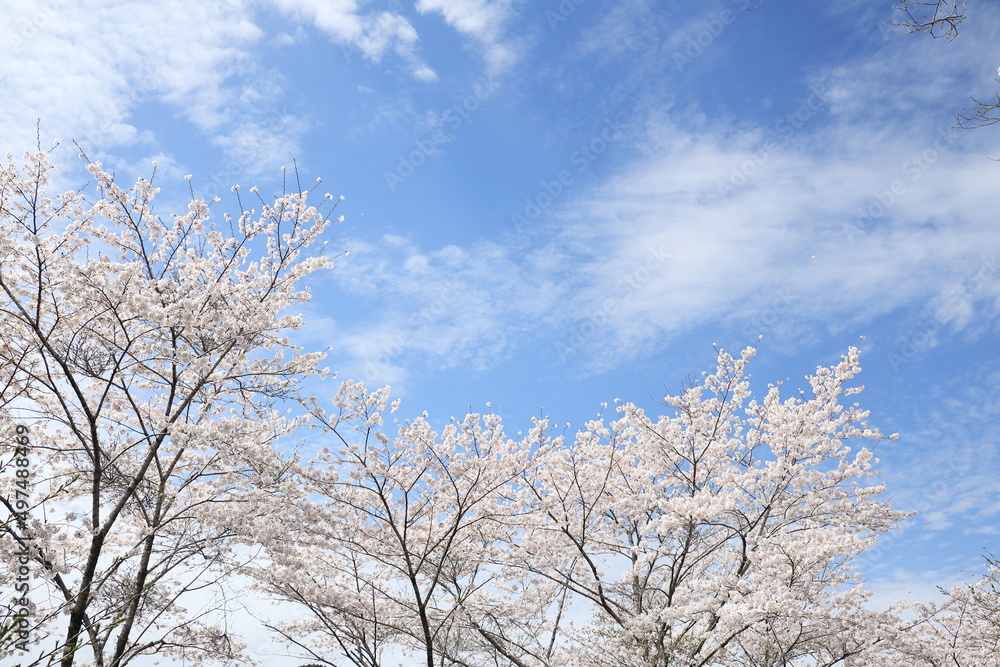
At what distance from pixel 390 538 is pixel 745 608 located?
607cm

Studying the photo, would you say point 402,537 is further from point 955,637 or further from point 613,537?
point 955,637

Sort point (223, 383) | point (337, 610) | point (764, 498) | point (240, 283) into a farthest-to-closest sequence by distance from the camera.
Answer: point (337, 610), point (764, 498), point (240, 283), point (223, 383)

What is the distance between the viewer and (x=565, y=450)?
41.3 feet

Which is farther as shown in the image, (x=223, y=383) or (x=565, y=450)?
(x=565, y=450)

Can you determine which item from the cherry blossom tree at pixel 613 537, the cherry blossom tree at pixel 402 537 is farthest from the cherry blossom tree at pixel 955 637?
the cherry blossom tree at pixel 402 537

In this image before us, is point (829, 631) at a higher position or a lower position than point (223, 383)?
lower

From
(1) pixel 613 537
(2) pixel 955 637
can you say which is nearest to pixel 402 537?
(1) pixel 613 537

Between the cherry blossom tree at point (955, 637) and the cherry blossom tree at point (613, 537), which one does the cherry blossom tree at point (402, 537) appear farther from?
the cherry blossom tree at point (955, 637)

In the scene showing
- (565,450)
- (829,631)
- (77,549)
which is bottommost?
(77,549)

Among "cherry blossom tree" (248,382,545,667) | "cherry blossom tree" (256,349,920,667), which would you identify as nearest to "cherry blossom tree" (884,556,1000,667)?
"cherry blossom tree" (256,349,920,667)

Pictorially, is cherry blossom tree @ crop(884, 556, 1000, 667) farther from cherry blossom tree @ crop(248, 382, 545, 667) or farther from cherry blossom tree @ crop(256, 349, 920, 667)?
cherry blossom tree @ crop(248, 382, 545, 667)

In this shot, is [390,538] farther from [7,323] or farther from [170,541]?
[7,323]

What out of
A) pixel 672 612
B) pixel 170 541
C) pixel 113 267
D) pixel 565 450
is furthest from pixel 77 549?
pixel 672 612

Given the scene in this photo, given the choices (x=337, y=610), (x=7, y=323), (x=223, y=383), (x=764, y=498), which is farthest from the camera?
(x=337, y=610)
